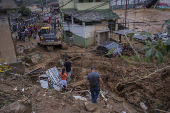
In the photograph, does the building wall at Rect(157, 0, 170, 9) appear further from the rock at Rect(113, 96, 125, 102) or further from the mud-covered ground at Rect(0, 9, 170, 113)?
the rock at Rect(113, 96, 125, 102)

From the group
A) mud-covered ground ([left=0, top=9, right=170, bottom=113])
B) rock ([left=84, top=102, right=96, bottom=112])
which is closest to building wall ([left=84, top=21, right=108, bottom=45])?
mud-covered ground ([left=0, top=9, right=170, bottom=113])

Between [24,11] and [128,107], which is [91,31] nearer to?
[128,107]

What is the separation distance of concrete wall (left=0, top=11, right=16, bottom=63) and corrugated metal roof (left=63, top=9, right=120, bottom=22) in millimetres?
11257

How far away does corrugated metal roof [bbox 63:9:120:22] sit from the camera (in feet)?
66.6

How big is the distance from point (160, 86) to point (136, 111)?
186cm

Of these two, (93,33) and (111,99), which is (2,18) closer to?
(111,99)

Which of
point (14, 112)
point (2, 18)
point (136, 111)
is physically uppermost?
point (2, 18)

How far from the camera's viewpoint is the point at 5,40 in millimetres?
10016

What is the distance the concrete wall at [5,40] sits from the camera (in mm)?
9566

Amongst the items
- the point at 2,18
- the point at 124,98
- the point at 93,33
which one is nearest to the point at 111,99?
the point at 124,98

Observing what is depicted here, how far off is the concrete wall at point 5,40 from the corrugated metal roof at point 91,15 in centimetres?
1126

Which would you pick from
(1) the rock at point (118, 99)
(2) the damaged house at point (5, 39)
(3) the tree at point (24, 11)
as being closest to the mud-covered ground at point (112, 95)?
(1) the rock at point (118, 99)

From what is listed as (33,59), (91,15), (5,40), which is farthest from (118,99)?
(91,15)

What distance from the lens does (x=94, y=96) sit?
6.02 m
